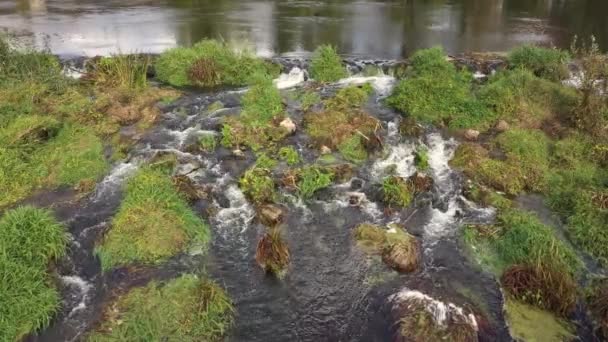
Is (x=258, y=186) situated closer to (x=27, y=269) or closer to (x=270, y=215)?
(x=270, y=215)

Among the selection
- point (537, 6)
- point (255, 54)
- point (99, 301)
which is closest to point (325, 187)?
point (99, 301)

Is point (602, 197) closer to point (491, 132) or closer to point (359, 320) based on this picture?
point (491, 132)

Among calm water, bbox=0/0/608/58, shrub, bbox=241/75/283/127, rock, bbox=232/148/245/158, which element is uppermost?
calm water, bbox=0/0/608/58

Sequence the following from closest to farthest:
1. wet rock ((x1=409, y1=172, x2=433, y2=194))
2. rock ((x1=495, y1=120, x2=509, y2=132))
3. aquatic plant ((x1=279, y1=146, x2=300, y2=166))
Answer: wet rock ((x1=409, y1=172, x2=433, y2=194)), aquatic plant ((x1=279, y1=146, x2=300, y2=166)), rock ((x1=495, y1=120, x2=509, y2=132))

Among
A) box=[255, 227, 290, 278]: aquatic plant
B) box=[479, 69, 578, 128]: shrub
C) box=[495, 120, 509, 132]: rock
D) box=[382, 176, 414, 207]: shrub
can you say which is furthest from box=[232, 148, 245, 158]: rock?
box=[479, 69, 578, 128]: shrub

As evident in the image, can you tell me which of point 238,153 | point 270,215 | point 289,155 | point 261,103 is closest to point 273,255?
point 270,215

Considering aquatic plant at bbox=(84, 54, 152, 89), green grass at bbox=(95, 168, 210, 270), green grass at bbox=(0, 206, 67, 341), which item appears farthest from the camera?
aquatic plant at bbox=(84, 54, 152, 89)

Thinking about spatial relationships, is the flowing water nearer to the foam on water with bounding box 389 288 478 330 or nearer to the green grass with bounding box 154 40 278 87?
the foam on water with bounding box 389 288 478 330

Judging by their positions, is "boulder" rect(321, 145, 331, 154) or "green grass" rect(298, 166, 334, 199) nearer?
"green grass" rect(298, 166, 334, 199)

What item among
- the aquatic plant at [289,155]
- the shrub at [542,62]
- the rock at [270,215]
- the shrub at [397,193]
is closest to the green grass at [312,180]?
the aquatic plant at [289,155]
